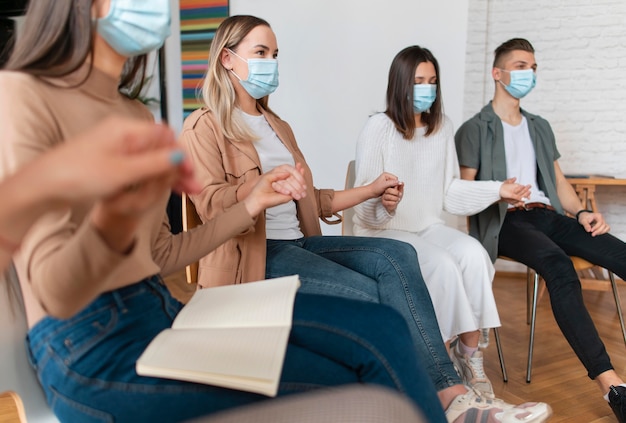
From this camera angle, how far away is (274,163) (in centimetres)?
164

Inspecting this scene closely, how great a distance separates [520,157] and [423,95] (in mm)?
611

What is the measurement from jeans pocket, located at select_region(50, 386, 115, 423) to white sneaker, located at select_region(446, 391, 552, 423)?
2.56 ft

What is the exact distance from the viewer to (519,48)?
2.26 metres

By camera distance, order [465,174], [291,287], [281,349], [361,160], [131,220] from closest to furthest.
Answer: [131,220], [281,349], [291,287], [361,160], [465,174]

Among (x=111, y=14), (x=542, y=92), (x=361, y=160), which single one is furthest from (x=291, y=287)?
(x=542, y=92)

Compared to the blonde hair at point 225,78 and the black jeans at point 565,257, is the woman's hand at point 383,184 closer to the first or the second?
the blonde hair at point 225,78

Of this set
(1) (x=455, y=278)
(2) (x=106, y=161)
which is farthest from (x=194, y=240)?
(1) (x=455, y=278)

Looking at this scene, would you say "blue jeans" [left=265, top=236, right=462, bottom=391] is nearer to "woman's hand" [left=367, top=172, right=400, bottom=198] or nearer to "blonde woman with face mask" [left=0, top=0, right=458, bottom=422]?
"woman's hand" [left=367, top=172, right=400, bottom=198]

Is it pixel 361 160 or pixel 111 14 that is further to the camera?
pixel 361 160

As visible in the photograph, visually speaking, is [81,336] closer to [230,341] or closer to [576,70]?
[230,341]

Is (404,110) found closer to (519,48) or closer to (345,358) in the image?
(519,48)

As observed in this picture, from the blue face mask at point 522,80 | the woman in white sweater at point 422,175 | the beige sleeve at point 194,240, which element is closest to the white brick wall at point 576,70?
the blue face mask at point 522,80

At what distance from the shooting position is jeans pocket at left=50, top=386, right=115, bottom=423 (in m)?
0.75

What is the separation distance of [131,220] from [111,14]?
46 cm
